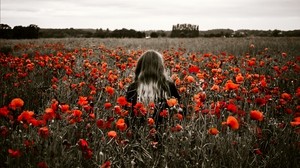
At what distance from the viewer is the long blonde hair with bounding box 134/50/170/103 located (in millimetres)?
3428

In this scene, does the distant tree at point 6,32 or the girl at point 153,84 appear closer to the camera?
the girl at point 153,84

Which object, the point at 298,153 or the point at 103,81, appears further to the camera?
the point at 103,81

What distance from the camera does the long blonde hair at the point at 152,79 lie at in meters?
3.43

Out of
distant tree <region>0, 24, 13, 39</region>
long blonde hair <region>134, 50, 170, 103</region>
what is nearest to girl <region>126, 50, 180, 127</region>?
long blonde hair <region>134, 50, 170, 103</region>

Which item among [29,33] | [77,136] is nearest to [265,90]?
[77,136]

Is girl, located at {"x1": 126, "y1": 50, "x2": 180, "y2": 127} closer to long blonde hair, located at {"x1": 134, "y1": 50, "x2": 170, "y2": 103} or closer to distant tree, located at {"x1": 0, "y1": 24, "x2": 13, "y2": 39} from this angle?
long blonde hair, located at {"x1": 134, "y1": 50, "x2": 170, "y2": 103}

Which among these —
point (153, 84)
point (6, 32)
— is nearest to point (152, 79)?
point (153, 84)

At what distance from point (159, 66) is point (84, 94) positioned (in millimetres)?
1546

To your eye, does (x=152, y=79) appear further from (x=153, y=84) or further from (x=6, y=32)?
(x=6, y=32)

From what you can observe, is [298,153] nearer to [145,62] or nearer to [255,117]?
[255,117]

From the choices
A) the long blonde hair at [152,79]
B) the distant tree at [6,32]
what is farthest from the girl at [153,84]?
the distant tree at [6,32]

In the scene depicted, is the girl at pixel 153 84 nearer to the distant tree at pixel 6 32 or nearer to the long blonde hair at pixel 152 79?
the long blonde hair at pixel 152 79

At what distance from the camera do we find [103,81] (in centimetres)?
451

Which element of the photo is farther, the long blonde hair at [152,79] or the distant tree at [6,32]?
the distant tree at [6,32]
